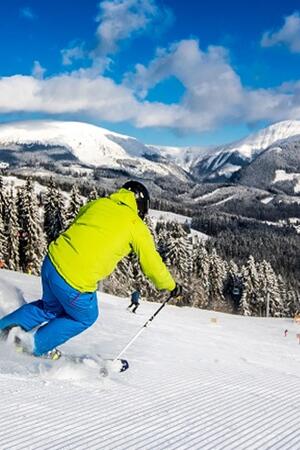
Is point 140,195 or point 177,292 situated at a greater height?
point 140,195

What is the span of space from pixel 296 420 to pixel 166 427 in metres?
1.73

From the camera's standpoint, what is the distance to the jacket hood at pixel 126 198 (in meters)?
5.93

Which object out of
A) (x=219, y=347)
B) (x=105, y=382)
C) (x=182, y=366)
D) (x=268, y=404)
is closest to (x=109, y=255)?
(x=105, y=382)

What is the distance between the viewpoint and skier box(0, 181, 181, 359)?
5.77 metres

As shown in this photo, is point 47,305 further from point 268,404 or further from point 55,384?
point 268,404

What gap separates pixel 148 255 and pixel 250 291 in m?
72.3

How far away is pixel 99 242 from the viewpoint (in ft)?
18.9

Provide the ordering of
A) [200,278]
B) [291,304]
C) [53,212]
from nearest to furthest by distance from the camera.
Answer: [53,212], [200,278], [291,304]

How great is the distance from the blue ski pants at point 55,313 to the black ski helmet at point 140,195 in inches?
45.7

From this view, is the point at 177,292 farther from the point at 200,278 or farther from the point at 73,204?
the point at 200,278

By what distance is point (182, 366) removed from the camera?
26.8 ft

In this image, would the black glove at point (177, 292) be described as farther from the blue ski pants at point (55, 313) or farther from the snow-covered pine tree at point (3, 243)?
the snow-covered pine tree at point (3, 243)

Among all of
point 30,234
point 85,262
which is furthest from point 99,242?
point 30,234

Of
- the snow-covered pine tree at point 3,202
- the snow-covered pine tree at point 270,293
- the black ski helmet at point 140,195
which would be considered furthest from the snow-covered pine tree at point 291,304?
the black ski helmet at point 140,195
